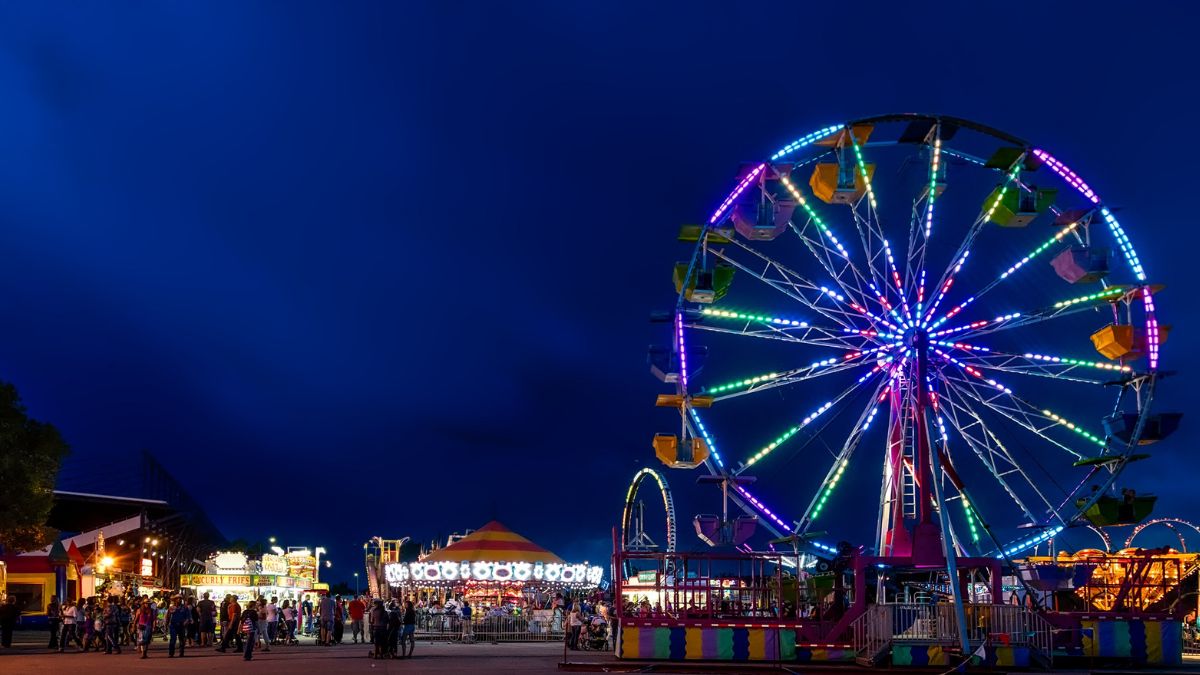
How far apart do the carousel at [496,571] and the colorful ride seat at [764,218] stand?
23.9 m

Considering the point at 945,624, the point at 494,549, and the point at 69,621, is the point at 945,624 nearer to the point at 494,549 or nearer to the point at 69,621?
the point at 69,621

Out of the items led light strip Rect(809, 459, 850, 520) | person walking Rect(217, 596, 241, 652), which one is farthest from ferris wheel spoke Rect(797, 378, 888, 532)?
person walking Rect(217, 596, 241, 652)

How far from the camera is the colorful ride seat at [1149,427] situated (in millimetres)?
27656

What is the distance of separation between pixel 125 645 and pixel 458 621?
32.6ft

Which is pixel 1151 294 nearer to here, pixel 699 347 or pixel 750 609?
pixel 699 347

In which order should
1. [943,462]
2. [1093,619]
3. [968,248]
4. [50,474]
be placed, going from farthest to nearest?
[50,474]
[968,248]
[943,462]
[1093,619]

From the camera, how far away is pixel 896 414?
27.3m

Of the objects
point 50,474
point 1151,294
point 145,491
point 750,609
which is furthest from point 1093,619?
point 145,491

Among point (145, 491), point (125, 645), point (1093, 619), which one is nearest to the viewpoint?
point (1093, 619)

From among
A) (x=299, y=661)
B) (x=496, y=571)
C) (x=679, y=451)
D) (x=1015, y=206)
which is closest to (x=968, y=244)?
(x=1015, y=206)

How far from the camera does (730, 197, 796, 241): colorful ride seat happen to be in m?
29.4

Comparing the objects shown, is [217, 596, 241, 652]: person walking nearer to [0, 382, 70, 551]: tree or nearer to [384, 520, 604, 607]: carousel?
[0, 382, 70, 551]: tree

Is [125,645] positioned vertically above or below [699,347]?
below

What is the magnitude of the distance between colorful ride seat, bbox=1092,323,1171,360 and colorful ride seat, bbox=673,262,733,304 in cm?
878
